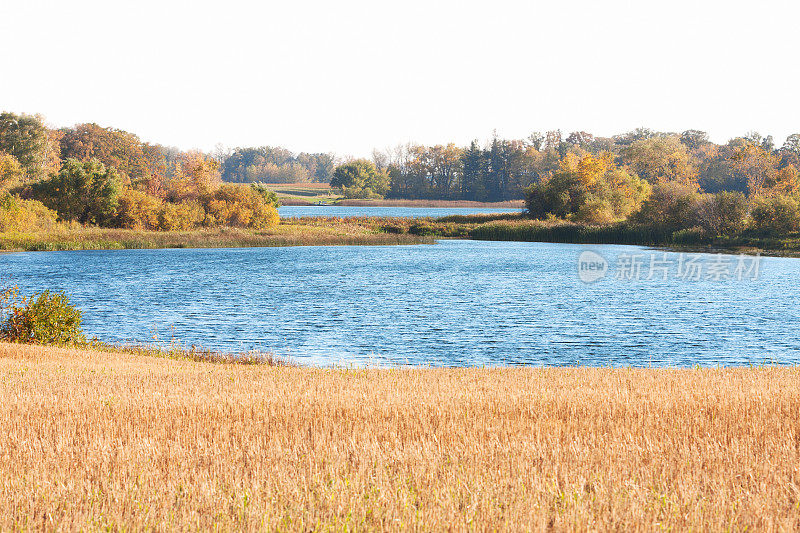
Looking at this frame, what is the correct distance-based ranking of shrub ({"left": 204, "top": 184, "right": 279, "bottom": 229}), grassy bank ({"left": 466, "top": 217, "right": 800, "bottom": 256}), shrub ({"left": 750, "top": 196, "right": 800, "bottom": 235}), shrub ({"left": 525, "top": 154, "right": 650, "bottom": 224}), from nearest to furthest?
1. grassy bank ({"left": 466, "top": 217, "right": 800, "bottom": 256})
2. shrub ({"left": 750, "top": 196, "right": 800, "bottom": 235})
3. shrub ({"left": 204, "top": 184, "right": 279, "bottom": 229})
4. shrub ({"left": 525, "top": 154, "right": 650, "bottom": 224})

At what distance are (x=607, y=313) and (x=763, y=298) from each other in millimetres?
10662

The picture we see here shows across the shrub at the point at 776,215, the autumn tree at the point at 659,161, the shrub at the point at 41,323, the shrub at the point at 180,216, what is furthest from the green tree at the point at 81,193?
the autumn tree at the point at 659,161

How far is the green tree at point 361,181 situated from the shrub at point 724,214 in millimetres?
122003

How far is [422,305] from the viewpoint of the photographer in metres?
34.8

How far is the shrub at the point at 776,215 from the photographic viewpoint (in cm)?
6862

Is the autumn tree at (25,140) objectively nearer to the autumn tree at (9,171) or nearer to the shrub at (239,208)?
the autumn tree at (9,171)

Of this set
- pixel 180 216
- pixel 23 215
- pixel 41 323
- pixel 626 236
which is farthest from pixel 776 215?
pixel 23 215

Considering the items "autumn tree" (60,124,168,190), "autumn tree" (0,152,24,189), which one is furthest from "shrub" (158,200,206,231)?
"autumn tree" (60,124,168,190)

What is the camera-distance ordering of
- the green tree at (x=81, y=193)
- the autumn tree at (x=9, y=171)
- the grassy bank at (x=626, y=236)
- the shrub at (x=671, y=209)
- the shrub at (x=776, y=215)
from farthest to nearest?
the autumn tree at (x=9, y=171)
the green tree at (x=81, y=193)
the shrub at (x=671, y=209)
the shrub at (x=776, y=215)
the grassy bank at (x=626, y=236)

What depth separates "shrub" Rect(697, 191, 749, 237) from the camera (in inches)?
2832

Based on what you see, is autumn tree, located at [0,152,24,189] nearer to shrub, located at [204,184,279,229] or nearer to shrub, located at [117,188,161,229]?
shrub, located at [117,188,161,229]

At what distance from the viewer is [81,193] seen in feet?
258

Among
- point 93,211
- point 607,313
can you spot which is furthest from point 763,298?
point 93,211

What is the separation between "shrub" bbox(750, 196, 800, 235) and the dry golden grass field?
65.5 m
